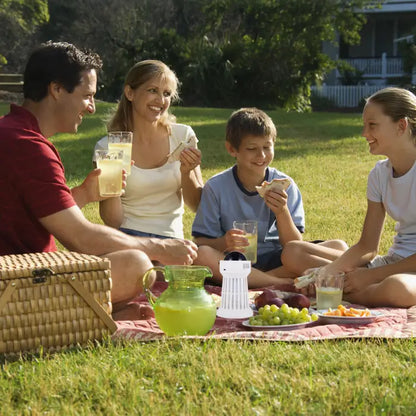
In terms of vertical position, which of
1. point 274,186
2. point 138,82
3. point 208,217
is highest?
point 138,82

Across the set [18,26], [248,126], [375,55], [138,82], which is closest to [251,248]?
[248,126]

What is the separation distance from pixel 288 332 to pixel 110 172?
1.46 meters

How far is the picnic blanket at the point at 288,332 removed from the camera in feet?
13.6

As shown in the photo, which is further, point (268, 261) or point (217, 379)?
point (268, 261)

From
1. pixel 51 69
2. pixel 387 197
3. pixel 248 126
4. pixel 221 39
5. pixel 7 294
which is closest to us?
pixel 7 294

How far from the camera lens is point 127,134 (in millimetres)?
5051

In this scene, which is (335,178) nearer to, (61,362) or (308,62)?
(61,362)

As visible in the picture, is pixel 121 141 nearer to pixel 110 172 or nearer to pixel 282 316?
pixel 110 172

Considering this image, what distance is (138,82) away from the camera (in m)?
5.81

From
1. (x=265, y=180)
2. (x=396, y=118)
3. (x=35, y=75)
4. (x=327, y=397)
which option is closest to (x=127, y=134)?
(x=35, y=75)

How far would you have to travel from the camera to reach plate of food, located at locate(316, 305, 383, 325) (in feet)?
14.7

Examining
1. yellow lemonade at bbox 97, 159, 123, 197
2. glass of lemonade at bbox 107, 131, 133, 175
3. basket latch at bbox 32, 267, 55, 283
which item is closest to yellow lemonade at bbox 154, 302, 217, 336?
basket latch at bbox 32, 267, 55, 283

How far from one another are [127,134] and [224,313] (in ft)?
4.16

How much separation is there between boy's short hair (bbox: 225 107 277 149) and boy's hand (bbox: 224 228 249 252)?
0.73 metres
